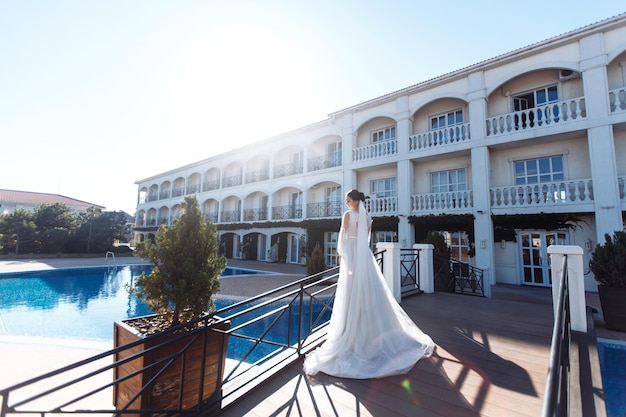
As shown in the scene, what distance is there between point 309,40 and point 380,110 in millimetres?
9090

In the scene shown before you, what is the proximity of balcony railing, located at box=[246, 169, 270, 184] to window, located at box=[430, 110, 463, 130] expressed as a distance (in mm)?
12074

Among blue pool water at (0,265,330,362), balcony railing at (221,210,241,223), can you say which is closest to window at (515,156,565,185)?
blue pool water at (0,265,330,362)

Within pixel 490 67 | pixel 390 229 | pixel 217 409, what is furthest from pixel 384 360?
pixel 490 67

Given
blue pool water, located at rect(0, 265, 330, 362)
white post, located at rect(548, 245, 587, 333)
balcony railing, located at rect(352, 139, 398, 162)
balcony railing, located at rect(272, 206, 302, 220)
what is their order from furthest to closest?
1. balcony railing, located at rect(272, 206, 302, 220)
2. balcony railing, located at rect(352, 139, 398, 162)
3. blue pool water, located at rect(0, 265, 330, 362)
4. white post, located at rect(548, 245, 587, 333)

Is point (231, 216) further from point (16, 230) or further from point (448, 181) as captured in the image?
point (448, 181)

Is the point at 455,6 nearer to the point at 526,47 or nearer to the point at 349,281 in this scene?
the point at 526,47

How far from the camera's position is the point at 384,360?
3004 mm

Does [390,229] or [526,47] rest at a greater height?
[526,47]

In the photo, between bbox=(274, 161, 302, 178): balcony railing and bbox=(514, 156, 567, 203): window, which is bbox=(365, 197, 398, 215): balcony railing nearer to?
bbox=(514, 156, 567, 203): window

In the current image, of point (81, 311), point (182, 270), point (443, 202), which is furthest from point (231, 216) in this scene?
point (182, 270)

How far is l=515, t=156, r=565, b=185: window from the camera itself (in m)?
10.8

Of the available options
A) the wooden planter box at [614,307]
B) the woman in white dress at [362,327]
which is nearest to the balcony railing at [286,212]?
the wooden planter box at [614,307]

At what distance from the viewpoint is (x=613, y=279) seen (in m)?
4.97

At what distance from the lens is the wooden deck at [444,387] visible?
236cm
